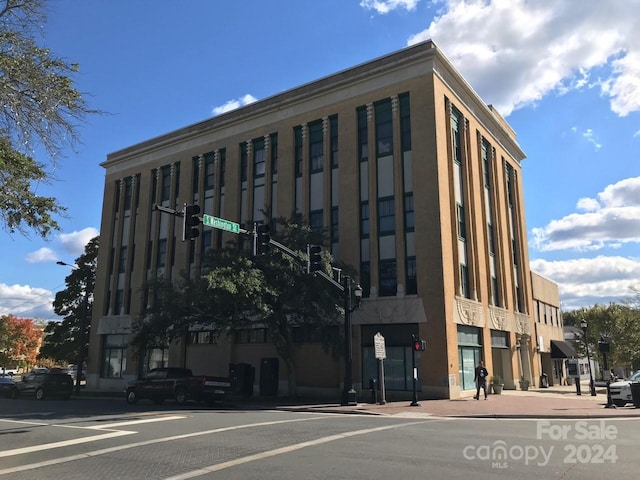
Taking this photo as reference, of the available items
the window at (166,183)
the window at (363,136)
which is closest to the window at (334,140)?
the window at (363,136)

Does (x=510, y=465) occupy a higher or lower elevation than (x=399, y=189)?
lower

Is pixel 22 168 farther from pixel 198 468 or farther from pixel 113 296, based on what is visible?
pixel 113 296

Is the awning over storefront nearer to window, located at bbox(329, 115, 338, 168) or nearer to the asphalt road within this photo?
window, located at bbox(329, 115, 338, 168)

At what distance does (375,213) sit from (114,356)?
78.8ft

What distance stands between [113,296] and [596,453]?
124ft

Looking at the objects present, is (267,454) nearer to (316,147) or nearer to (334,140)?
(334,140)

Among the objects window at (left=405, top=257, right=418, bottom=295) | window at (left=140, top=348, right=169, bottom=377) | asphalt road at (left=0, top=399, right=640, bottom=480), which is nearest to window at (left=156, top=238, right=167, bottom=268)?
window at (left=140, top=348, right=169, bottom=377)

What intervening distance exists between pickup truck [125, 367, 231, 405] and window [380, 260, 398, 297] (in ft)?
31.2

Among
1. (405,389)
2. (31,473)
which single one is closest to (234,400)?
(405,389)

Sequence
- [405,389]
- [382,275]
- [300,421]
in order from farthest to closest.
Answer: [382,275] < [405,389] < [300,421]

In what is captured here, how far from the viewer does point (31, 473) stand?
28.2 feet

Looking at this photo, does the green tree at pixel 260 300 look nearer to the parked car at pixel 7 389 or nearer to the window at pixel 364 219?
the window at pixel 364 219

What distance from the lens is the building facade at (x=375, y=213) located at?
27062mm

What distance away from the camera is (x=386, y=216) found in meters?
28.8
